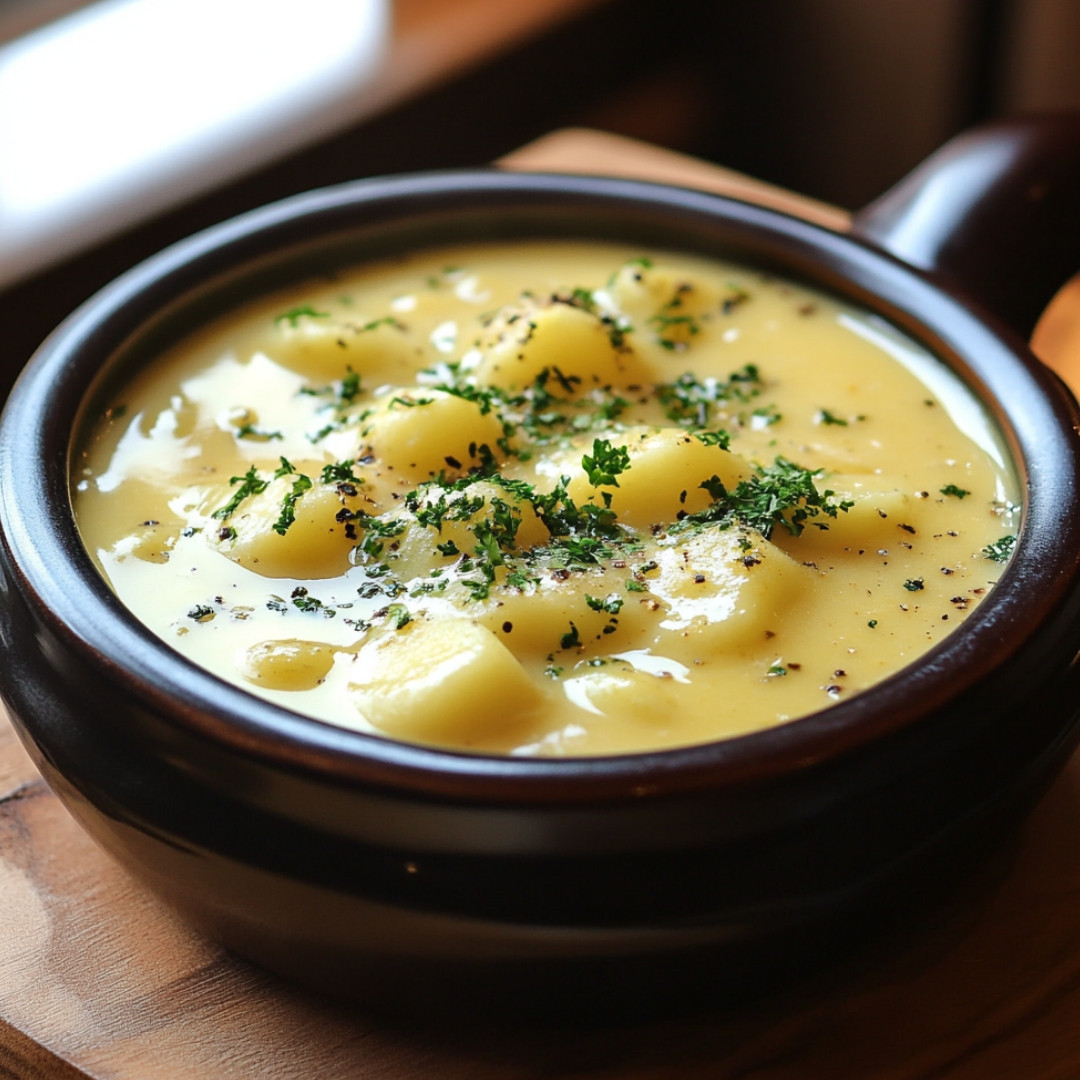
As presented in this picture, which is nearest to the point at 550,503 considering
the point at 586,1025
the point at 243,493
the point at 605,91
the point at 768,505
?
the point at 768,505

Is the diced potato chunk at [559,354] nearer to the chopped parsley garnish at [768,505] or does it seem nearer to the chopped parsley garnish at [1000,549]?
the chopped parsley garnish at [768,505]

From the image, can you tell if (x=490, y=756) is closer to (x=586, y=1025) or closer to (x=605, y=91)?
(x=586, y=1025)

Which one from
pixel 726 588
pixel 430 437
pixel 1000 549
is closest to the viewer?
pixel 726 588

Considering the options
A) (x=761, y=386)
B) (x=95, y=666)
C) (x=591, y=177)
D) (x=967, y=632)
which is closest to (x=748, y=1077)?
(x=967, y=632)

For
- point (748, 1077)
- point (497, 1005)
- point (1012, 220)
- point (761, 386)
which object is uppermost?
point (1012, 220)

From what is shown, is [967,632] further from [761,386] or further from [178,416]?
[178,416]

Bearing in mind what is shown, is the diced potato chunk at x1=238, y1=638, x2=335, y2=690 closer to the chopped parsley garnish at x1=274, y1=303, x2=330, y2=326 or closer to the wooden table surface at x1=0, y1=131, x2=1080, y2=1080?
the wooden table surface at x1=0, y1=131, x2=1080, y2=1080
